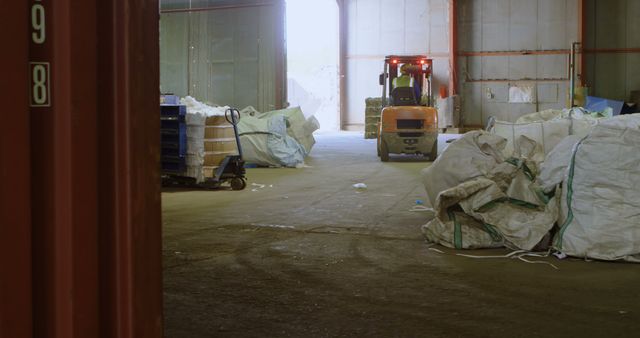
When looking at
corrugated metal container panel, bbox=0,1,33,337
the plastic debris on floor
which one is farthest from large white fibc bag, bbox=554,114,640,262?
corrugated metal container panel, bbox=0,1,33,337

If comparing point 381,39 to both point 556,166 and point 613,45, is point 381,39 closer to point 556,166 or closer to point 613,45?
point 613,45

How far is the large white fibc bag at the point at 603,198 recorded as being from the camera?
5.36 meters

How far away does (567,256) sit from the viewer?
5.56 meters

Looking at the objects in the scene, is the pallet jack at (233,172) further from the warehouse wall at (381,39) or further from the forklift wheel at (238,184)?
the warehouse wall at (381,39)

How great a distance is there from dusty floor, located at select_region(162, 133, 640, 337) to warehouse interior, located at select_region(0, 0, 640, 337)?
0.02 meters

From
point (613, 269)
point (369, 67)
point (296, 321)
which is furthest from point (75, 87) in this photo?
point (369, 67)

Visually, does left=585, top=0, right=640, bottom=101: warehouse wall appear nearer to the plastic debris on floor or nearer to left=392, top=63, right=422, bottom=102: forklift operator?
left=392, top=63, right=422, bottom=102: forklift operator

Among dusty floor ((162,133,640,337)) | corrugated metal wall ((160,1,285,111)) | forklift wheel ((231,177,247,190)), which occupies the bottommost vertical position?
dusty floor ((162,133,640,337))

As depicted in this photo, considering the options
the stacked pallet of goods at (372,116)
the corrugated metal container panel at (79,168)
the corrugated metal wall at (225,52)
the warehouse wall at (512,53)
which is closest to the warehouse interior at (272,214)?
the corrugated metal container panel at (79,168)

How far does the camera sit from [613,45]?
2597 cm

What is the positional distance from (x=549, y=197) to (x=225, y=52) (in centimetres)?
1565

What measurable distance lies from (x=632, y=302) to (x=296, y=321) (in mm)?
2101

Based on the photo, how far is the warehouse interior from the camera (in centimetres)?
166

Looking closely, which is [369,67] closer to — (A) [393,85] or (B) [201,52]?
(B) [201,52]
